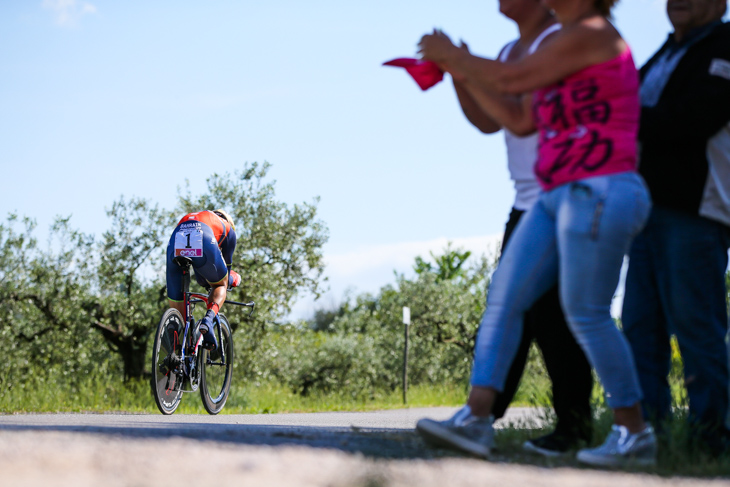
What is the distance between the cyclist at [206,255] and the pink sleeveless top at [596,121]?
177 inches

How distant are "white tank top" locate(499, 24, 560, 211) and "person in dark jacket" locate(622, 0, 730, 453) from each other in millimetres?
458

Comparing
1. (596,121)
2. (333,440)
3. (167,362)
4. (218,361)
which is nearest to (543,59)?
(596,121)

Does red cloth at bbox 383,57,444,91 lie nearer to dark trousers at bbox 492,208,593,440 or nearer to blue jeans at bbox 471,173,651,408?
blue jeans at bbox 471,173,651,408

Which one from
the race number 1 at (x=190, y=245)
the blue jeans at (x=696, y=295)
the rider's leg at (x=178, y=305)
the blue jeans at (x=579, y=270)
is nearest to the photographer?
the blue jeans at (x=579, y=270)

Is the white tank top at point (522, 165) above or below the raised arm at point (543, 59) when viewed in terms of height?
below

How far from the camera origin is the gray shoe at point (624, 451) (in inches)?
108

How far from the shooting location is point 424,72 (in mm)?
3414

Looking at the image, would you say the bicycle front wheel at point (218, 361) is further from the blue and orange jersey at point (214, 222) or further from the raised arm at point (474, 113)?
the raised arm at point (474, 113)

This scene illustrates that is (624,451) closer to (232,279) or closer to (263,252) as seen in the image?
(232,279)

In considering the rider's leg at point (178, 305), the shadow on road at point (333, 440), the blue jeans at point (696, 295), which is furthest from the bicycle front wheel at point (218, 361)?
the blue jeans at point (696, 295)

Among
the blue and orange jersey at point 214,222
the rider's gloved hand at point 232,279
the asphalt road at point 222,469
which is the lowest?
the asphalt road at point 222,469

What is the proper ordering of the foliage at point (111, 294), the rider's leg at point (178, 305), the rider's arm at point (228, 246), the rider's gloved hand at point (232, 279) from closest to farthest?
the rider's leg at point (178, 305), the rider's arm at point (228, 246), the rider's gloved hand at point (232, 279), the foliage at point (111, 294)

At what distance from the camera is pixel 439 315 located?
70.6 ft

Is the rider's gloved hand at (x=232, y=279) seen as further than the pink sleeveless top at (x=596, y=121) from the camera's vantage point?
Yes
